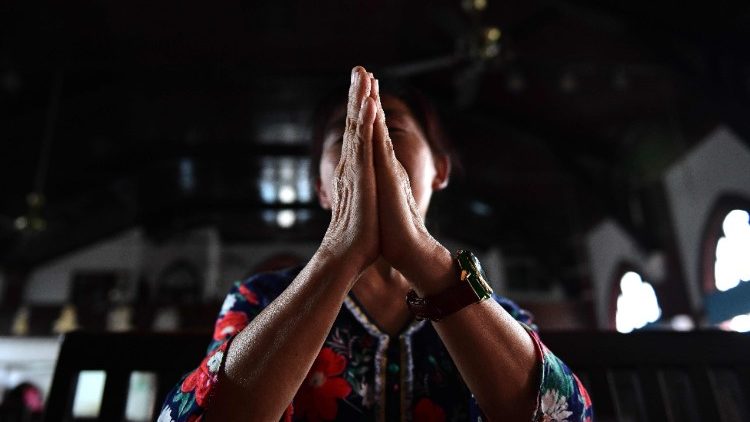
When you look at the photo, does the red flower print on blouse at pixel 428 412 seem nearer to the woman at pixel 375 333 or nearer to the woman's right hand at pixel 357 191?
the woman at pixel 375 333

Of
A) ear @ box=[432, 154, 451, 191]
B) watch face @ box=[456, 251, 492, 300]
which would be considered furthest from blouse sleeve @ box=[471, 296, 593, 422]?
ear @ box=[432, 154, 451, 191]

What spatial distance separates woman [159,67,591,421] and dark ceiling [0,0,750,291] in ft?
9.80

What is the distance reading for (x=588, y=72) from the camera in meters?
5.80

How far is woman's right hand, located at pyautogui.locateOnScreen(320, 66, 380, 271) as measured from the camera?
77 cm

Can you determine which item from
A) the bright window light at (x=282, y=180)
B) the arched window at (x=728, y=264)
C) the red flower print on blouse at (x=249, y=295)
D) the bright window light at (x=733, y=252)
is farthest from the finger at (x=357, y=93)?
the bright window light at (x=282, y=180)

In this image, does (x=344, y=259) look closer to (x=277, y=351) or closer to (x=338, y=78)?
(x=277, y=351)

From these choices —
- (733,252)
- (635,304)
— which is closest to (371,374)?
(733,252)

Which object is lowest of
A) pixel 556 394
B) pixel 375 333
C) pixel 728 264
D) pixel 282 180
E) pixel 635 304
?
pixel 556 394

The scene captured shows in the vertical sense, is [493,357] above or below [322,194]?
below

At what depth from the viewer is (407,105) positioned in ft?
3.52

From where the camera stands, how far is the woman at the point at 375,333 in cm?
70

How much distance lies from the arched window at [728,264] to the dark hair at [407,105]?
17.6 ft

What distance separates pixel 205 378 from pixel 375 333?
0.32 metres

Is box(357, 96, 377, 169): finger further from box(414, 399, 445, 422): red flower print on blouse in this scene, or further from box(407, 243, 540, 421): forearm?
box(414, 399, 445, 422): red flower print on blouse
